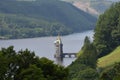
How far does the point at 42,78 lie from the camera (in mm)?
31109

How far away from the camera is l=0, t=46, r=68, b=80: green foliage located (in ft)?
102

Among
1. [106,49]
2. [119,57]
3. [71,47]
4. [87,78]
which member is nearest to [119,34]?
[106,49]

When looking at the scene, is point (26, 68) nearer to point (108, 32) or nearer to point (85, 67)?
point (85, 67)

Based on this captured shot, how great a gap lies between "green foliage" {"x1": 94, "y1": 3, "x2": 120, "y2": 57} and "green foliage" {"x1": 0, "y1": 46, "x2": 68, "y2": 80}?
65.0 metres

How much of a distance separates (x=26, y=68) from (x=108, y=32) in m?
76.7

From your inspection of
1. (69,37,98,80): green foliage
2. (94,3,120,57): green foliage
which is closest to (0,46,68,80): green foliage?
(69,37,98,80): green foliage

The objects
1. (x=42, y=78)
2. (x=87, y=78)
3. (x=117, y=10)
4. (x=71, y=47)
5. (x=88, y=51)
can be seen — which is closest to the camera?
(x=42, y=78)

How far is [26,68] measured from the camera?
106 feet

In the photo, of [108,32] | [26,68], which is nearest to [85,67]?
[26,68]

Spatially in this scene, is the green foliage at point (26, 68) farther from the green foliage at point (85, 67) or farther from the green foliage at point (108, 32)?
the green foliage at point (108, 32)

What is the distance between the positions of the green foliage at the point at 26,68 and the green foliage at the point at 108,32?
213 ft

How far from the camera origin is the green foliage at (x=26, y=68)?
3111 centimetres

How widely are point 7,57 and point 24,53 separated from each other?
1496 millimetres

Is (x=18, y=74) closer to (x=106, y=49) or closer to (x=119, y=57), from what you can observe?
(x=119, y=57)
